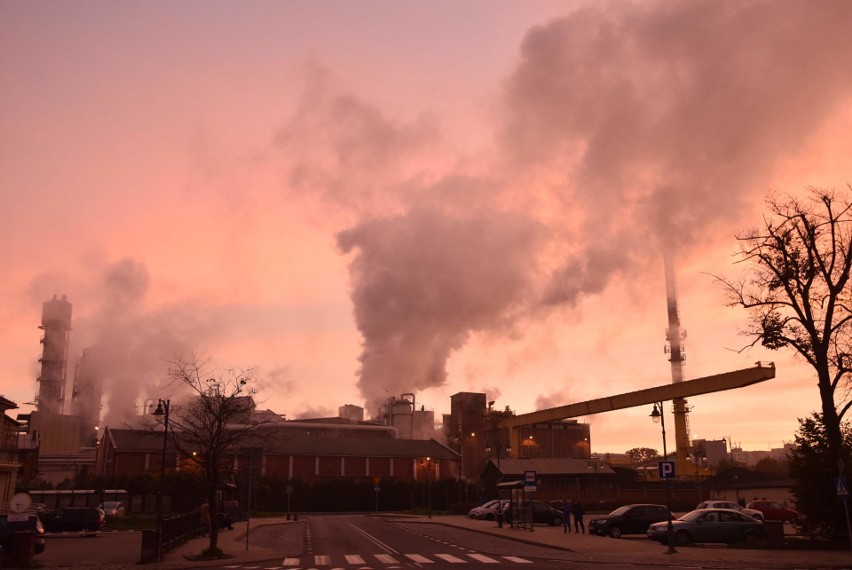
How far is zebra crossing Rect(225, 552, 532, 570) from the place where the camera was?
23842mm

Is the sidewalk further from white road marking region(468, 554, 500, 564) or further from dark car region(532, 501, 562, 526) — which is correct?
dark car region(532, 501, 562, 526)

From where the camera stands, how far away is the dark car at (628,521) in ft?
124

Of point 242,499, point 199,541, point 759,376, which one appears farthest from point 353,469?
point 199,541

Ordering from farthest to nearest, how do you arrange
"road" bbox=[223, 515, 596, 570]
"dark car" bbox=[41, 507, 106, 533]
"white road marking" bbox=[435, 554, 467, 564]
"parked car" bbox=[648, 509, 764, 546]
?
"dark car" bbox=[41, 507, 106, 533]
"parked car" bbox=[648, 509, 764, 546]
"white road marking" bbox=[435, 554, 467, 564]
"road" bbox=[223, 515, 596, 570]

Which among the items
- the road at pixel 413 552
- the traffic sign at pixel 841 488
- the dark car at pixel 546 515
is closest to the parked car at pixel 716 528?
the traffic sign at pixel 841 488

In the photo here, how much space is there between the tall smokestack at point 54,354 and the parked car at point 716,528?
11093cm

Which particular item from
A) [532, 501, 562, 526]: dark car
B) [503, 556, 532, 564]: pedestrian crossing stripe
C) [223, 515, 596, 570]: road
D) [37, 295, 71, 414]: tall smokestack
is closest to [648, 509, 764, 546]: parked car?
[223, 515, 596, 570]: road

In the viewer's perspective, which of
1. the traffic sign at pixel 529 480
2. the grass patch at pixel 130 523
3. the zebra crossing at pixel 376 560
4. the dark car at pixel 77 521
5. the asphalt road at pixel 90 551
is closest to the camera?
the zebra crossing at pixel 376 560

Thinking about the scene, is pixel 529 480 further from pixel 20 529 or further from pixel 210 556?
pixel 20 529

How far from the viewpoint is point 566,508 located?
41.3 meters

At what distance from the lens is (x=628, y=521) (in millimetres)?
37938

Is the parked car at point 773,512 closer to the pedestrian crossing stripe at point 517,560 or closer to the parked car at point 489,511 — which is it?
the parked car at point 489,511

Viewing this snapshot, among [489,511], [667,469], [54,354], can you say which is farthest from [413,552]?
[54,354]

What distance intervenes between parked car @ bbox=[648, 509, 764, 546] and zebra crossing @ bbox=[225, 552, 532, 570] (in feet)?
31.5
